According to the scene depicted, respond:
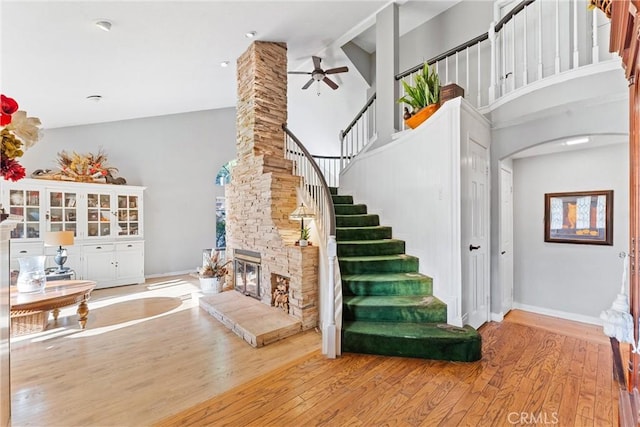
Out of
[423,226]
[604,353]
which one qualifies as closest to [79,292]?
[423,226]

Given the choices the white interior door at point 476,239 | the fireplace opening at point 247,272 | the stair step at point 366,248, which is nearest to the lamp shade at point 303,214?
the stair step at point 366,248

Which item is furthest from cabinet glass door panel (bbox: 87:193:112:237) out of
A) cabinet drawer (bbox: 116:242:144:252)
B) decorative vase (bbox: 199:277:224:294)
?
decorative vase (bbox: 199:277:224:294)

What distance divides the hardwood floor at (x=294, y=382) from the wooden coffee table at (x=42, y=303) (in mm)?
224

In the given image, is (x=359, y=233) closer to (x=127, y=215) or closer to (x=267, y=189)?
(x=267, y=189)

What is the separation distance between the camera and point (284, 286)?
3.94m

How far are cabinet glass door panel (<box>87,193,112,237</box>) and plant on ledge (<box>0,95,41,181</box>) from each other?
18.0 ft

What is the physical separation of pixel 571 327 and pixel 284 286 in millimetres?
3654

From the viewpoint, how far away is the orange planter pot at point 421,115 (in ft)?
11.5

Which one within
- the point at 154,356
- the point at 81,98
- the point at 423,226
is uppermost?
the point at 81,98

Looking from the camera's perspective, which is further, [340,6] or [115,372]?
[340,6]

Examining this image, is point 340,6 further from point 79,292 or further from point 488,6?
point 79,292

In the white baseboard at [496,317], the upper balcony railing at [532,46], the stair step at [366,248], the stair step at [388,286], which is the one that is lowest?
the white baseboard at [496,317]

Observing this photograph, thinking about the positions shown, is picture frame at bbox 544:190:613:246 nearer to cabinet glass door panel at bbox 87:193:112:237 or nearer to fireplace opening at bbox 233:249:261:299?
fireplace opening at bbox 233:249:261:299

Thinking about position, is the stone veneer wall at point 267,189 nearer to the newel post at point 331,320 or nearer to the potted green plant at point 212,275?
the potted green plant at point 212,275
